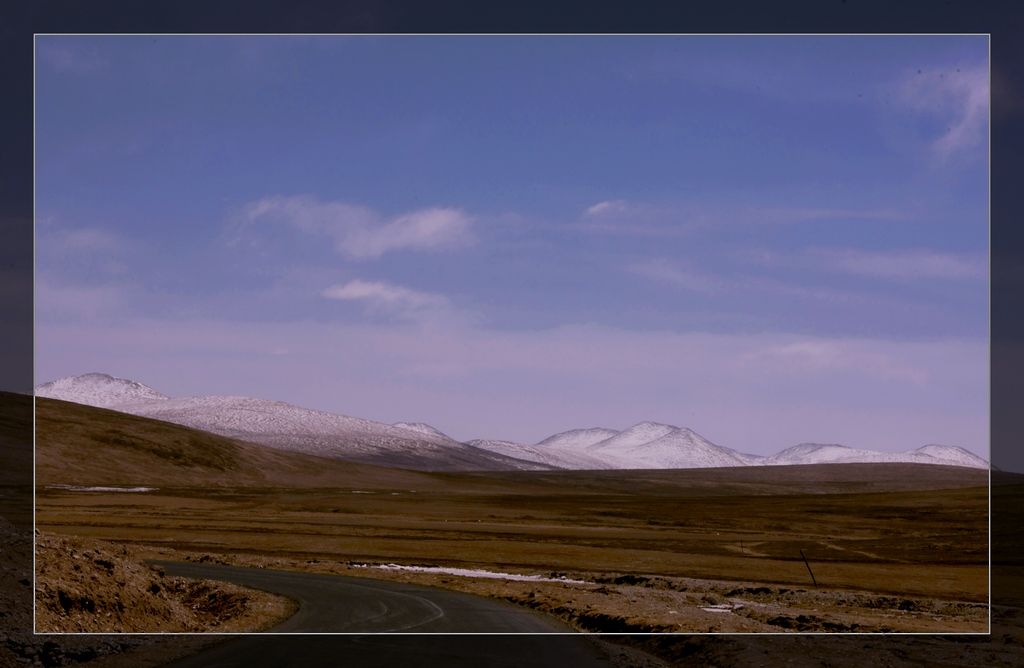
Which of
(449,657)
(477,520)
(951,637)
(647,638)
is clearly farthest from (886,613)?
(477,520)

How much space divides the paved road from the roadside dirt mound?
178cm

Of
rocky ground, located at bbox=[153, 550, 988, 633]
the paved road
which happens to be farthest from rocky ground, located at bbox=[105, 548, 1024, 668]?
the paved road

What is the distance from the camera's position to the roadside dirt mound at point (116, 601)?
26.2 meters

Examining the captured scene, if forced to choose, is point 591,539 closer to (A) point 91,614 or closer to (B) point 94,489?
(A) point 91,614

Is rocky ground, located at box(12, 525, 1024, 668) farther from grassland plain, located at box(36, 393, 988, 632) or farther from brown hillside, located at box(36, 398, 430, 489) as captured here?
brown hillside, located at box(36, 398, 430, 489)

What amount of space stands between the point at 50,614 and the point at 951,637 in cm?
2587

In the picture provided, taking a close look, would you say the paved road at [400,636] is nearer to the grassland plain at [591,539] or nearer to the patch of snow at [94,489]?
the grassland plain at [591,539]

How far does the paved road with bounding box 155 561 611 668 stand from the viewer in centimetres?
2103

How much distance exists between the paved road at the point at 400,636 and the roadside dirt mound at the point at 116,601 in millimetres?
1777

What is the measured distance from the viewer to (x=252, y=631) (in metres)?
26.3

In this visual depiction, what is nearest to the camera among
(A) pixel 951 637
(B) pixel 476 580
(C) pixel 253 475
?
(A) pixel 951 637

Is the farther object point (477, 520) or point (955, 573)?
point (477, 520)

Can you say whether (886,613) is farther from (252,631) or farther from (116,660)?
(116,660)

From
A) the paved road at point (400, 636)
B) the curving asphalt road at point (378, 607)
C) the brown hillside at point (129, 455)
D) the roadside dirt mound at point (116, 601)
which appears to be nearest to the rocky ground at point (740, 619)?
the paved road at point (400, 636)
